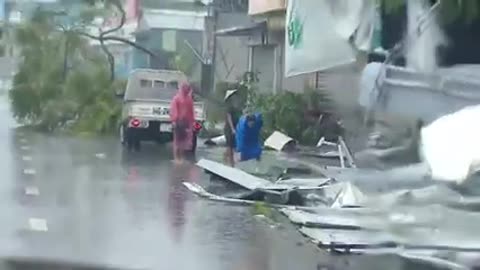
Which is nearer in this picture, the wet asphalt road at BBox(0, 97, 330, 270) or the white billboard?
the wet asphalt road at BBox(0, 97, 330, 270)

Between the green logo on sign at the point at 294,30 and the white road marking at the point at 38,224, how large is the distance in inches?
311

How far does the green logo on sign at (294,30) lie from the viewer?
2178 cm

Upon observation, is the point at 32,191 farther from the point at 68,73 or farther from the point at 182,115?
the point at 68,73

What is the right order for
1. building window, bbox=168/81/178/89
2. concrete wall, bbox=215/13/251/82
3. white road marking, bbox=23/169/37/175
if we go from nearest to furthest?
white road marking, bbox=23/169/37/175 < building window, bbox=168/81/178/89 < concrete wall, bbox=215/13/251/82

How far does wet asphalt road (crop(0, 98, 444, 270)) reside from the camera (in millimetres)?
11945

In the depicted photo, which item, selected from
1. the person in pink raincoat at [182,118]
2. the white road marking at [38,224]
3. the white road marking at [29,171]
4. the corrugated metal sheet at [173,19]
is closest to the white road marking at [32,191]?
the white road marking at [29,171]

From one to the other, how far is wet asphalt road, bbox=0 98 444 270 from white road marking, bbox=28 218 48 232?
1 cm

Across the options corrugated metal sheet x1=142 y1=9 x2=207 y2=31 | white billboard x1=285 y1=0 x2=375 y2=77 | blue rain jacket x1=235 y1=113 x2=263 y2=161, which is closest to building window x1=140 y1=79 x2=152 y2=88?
white billboard x1=285 y1=0 x2=375 y2=77

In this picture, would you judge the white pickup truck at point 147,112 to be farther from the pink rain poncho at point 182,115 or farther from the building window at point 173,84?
the pink rain poncho at point 182,115

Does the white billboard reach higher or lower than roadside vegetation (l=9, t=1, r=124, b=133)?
higher

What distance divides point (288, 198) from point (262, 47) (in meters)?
22.5

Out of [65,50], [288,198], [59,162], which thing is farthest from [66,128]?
[288,198]

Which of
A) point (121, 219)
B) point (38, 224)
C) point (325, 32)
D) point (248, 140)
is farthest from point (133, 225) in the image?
point (248, 140)

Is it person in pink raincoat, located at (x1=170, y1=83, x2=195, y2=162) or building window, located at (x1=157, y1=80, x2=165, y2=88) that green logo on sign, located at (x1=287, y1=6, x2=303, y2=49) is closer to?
person in pink raincoat, located at (x1=170, y1=83, x2=195, y2=162)
